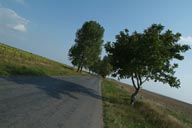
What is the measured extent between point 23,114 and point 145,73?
1817cm

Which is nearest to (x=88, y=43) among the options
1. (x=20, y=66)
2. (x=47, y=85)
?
(x=20, y=66)

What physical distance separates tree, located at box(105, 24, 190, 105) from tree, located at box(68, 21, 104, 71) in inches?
1875

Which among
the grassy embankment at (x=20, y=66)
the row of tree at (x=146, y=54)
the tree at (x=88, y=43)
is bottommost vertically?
the grassy embankment at (x=20, y=66)

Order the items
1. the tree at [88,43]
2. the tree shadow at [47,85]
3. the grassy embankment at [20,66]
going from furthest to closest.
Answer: the tree at [88,43], the grassy embankment at [20,66], the tree shadow at [47,85]

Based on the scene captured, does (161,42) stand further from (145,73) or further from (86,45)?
(86,45)

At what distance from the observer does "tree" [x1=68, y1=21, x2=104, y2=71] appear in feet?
248

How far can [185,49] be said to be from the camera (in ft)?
85.1

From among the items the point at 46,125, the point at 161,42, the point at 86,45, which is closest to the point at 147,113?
the point at 161,42

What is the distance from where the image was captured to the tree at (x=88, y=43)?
75.6m

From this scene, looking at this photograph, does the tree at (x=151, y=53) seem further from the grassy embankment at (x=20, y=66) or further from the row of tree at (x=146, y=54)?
the grassy embankment at (x=20, y=66)

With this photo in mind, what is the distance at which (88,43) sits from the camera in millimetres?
75562

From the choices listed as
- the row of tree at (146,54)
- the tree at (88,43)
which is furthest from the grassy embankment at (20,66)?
the tree at (88,43)

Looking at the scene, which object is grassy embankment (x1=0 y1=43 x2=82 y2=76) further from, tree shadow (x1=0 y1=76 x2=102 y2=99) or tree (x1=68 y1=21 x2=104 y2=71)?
tree (x1=68 y1=21 x2=104 y2=71)

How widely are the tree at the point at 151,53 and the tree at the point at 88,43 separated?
A: 47616mm
